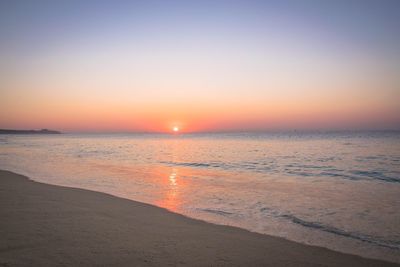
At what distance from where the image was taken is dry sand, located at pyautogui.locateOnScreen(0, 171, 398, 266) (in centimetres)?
490

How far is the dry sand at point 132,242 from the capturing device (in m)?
4.90

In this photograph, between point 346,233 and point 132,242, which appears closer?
point 132,242

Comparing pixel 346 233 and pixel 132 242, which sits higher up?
pixel 132 242

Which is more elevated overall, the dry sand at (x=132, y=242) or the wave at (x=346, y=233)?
the dry sand at (x=132, y=242)

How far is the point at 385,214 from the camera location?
8664 millimetres

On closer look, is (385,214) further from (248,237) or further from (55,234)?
(55,234)

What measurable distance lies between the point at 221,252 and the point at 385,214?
6.31m

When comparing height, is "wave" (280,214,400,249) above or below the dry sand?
below

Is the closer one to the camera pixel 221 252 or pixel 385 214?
pixel 221 252

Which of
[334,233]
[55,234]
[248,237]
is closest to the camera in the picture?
[55,234]

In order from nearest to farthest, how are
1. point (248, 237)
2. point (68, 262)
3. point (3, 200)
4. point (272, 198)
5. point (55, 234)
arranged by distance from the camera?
point (68, 262), point (55, 234), point (248, 237), point (3, 200), point (272, 198)

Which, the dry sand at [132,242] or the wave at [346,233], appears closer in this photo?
the dry sand at [132,242]

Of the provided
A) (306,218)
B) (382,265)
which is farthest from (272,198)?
(382,265)

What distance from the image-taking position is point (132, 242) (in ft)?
18.5
